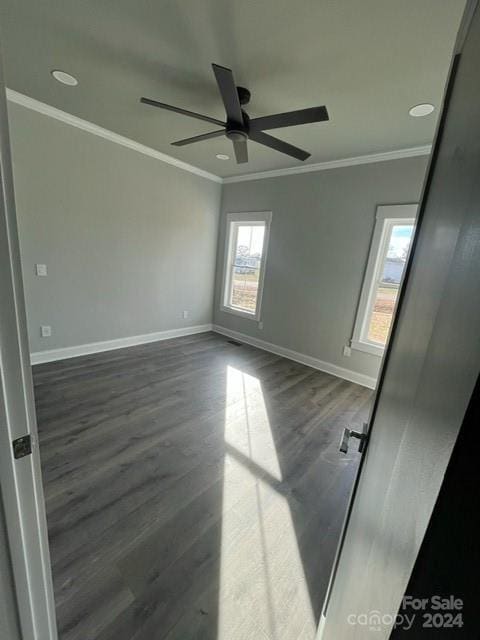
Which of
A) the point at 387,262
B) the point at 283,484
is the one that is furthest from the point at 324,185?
the point at 283,484

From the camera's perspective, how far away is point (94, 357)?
3.56 meters

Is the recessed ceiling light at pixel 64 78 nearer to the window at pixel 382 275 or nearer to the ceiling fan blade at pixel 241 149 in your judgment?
the ceiling fan blade at pixel 241 149

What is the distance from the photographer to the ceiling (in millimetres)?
1487

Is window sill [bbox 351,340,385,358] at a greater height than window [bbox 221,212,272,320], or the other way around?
window [bbox 221,212,272,320]

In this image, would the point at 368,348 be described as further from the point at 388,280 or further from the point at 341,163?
the point at 341,163

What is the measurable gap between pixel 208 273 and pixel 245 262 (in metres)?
0.75

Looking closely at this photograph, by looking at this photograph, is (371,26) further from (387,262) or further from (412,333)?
(387,262)

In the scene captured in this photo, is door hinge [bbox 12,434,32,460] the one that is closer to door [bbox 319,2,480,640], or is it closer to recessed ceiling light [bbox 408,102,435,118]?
door [bbox 319,2,480,640]

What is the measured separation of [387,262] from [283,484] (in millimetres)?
2769

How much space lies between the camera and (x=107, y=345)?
12.5 ft

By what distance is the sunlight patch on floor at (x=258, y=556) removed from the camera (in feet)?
3.73

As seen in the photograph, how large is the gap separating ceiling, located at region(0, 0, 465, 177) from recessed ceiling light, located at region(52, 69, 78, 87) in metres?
0.05

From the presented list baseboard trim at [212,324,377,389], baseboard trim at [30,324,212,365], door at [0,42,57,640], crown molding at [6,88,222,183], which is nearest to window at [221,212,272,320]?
baseboard trim at [212,324,377,389]

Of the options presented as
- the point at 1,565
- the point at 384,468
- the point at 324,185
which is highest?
the point at 324,185
